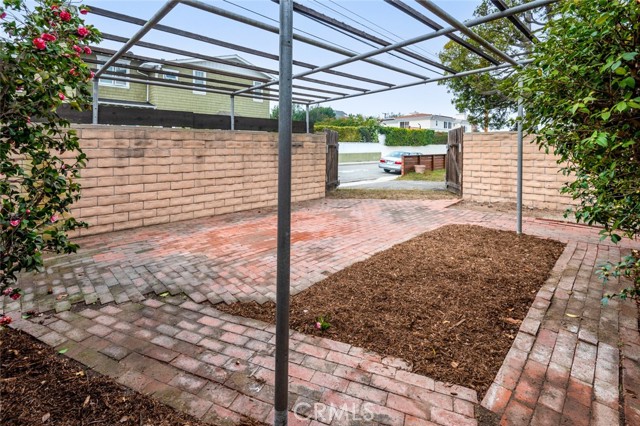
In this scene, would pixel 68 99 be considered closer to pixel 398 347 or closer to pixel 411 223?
pixel 398 347

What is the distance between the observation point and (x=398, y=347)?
2.40 metres

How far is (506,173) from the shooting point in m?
8.15

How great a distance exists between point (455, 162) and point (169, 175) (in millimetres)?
7989

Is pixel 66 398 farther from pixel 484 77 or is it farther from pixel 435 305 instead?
pixel 484 77

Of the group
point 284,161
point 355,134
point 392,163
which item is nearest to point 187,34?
point 284,161

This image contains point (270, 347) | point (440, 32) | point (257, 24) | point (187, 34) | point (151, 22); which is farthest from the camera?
point (187, 34)

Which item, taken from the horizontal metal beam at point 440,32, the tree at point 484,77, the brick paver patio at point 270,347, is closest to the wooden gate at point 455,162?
the tree at point 484,77

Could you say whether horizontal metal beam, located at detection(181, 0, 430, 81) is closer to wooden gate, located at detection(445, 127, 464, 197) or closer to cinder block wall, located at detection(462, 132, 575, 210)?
cinder block wall, located at detection(462, 132, 575, 210)

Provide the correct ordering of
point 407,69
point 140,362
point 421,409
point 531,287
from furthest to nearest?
point 407,69
point 531,287
point 140,362
point 421,409

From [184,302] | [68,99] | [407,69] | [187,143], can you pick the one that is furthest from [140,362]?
[407,69]

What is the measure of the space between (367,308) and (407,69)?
15.6ft

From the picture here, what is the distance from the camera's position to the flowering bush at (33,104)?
181 centimetres

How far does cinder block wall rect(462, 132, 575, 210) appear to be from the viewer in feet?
24.1

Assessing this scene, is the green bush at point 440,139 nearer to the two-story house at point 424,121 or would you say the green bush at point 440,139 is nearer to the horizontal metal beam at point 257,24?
the two-story house at point 424,121
